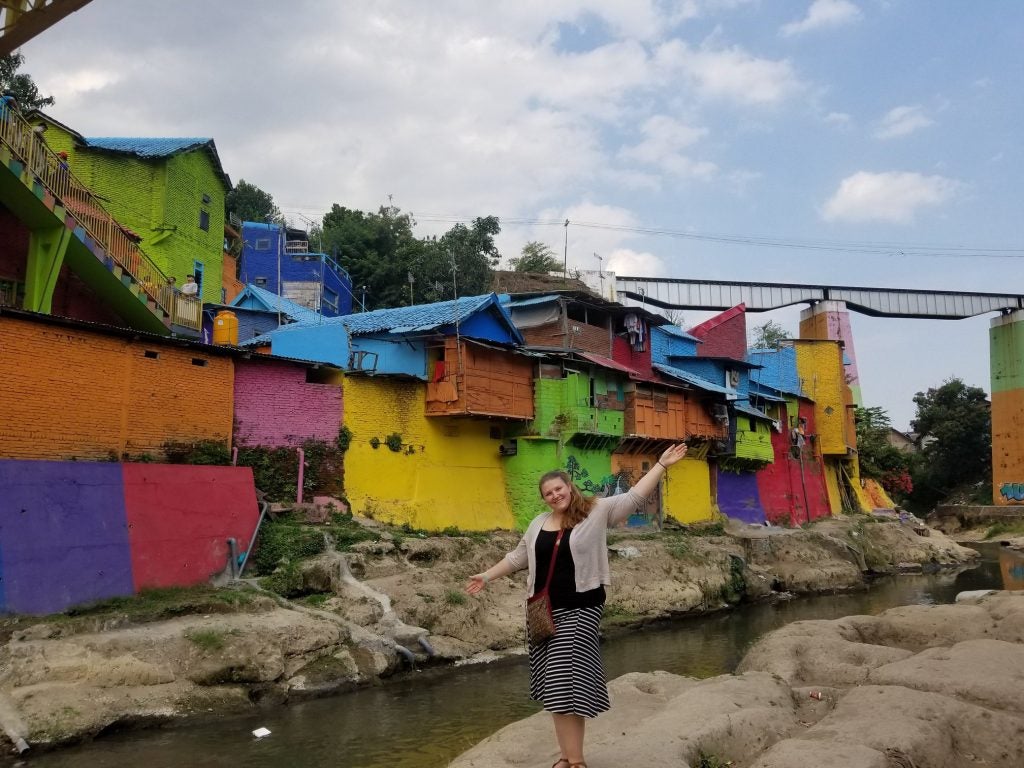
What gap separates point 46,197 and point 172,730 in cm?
1159

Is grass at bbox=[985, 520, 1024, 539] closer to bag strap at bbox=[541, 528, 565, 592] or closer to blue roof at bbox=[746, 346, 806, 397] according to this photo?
blue roof at bbox=[746, 346, 806, 397]

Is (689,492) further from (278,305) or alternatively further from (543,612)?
(543,612)

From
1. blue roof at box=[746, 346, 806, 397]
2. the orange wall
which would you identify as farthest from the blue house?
blue roof at box=[746, 346, 806, 397]

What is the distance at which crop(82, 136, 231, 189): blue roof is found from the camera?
2860 centimetres

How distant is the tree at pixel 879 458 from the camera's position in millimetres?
49000

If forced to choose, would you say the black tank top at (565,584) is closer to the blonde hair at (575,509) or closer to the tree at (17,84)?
the blonde hair at (575,509)

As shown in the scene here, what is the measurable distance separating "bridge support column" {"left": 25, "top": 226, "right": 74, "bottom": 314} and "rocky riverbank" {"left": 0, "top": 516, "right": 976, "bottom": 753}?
759 cm

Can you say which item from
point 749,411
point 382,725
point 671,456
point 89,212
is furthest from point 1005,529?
point 671,456

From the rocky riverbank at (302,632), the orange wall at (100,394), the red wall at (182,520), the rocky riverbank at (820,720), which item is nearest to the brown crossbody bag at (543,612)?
the rocky riverbank at (820,720)

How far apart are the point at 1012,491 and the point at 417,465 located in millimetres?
43775

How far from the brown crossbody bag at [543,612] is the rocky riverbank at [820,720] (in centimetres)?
112

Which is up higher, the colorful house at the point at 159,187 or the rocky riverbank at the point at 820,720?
the colorful house at the point at 159,187

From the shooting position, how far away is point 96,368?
54.5ft

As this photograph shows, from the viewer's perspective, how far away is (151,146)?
29.6 m
